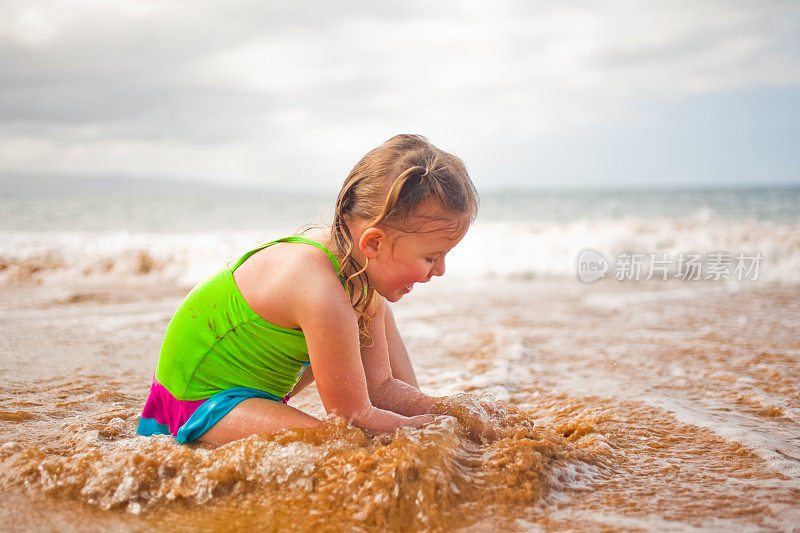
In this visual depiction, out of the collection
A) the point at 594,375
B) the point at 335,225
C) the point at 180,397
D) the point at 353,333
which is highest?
the point at 335,225

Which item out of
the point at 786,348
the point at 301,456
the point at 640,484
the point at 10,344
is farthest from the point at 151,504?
the point at 786,348

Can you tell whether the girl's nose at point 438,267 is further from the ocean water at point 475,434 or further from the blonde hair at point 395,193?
the ocean water at point 475,434

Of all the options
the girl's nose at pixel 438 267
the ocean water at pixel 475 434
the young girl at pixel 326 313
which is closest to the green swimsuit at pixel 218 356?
the young girl at pixel 326 313

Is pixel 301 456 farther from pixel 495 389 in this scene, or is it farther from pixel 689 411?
pixel 689 411

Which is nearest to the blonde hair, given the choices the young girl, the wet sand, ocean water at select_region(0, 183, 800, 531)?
the young girl

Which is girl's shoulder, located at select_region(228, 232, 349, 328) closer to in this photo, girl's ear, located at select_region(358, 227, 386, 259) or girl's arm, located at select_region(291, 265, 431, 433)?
girl's arm, located at select_region(291, 265, 431, 433)

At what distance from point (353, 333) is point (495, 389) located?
60.2 inches

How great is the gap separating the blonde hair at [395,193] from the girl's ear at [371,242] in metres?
0.03

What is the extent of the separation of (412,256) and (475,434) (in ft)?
2.22

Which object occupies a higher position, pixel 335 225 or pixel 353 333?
pixel 335 225

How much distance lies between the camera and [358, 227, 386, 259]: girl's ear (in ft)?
6.59

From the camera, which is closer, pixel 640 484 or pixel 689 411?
pixel 640 484

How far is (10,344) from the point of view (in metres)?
4.09

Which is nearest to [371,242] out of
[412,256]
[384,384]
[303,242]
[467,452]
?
[412,256]
